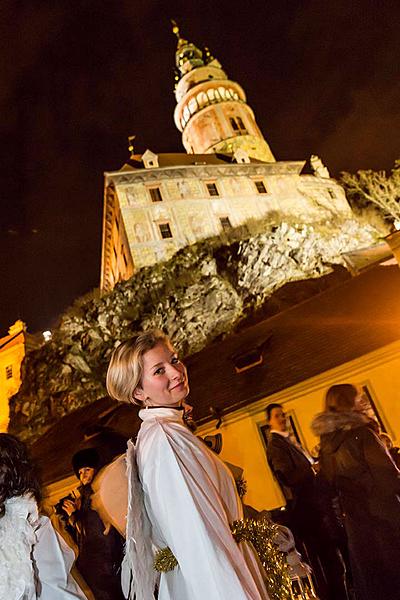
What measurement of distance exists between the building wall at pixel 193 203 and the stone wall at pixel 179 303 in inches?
83.6

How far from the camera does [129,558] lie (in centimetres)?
251

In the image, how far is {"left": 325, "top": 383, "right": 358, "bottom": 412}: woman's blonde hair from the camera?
18.0 feet

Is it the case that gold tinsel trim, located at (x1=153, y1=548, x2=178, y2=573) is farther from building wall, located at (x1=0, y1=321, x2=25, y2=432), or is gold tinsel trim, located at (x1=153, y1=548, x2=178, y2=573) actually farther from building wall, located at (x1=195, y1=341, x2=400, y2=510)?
building wall, located at (x1=0, y1=321, x2=25, y2=432)

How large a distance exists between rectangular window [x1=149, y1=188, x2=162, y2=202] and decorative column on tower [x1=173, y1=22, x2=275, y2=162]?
1519 centimetres

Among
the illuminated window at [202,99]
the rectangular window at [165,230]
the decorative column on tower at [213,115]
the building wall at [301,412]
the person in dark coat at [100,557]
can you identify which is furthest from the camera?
the illuminated window at [202,99]

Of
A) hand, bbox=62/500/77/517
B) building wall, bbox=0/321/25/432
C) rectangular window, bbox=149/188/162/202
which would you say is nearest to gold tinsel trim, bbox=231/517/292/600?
hand, bbox=62/500/77/517

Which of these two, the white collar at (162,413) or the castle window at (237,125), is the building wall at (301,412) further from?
the castle window at (237,125)

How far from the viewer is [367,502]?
196 inches

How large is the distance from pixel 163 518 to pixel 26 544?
0.84m

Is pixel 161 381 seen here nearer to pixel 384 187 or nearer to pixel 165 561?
pixel 165 561

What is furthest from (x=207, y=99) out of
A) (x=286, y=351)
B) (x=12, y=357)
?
(x=286, y=351)

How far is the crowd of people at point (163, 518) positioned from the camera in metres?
2.20

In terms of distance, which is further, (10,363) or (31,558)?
(10,363)

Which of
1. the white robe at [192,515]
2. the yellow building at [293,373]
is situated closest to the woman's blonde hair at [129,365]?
the white robe at [192,515]
